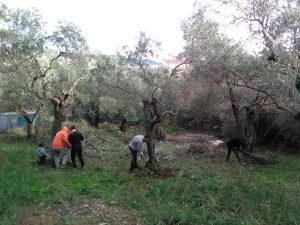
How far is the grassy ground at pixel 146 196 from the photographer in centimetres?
960

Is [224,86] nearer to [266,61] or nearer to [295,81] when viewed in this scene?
[266,61]

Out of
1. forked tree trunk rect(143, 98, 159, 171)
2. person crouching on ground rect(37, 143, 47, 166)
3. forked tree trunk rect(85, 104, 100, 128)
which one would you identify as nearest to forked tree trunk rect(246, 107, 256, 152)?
forked tree trunk rect(143, 98, 159, 171)

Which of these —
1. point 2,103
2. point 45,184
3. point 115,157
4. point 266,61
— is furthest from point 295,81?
point 2,103

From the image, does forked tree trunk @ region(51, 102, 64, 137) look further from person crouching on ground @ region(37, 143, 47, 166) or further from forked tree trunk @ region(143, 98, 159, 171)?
forked tree trunk @ region(143, 98, 159, 171)

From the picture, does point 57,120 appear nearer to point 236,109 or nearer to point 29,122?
point 29,122

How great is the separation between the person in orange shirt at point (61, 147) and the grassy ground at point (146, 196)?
51 centimetres

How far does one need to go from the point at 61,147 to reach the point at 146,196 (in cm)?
534

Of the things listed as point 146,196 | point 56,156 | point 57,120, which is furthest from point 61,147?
point 146,196

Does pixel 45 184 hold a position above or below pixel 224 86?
below

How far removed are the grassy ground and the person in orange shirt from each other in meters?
0.51

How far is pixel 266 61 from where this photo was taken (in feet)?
44.6

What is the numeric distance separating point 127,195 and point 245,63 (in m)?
6.70

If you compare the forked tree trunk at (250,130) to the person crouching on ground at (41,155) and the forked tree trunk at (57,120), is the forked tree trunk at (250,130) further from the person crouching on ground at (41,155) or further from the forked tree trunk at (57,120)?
the person crouching on ground at (41,155)

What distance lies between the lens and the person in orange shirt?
15727mm
